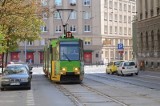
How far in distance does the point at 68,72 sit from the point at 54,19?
7771 centimetres

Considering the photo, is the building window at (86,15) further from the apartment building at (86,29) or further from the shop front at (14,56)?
the shop front at (14,56)

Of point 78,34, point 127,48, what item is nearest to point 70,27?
point 78,34

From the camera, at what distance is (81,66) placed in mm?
33219

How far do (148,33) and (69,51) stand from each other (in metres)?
32.4

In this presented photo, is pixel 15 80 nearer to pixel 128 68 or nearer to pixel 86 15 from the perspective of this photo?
pixel 128 68

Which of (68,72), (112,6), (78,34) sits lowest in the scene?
(68,72)

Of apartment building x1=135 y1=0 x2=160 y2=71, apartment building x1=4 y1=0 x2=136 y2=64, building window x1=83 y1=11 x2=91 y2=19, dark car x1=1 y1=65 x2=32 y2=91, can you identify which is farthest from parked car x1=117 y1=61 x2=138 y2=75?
building window x1=83 y1=11 x2=91 y2=19

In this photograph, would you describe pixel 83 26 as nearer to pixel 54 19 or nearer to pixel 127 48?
pixel 54 19

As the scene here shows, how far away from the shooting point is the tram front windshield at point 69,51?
3272cm

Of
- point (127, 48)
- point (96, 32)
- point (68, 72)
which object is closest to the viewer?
point (68, 72)

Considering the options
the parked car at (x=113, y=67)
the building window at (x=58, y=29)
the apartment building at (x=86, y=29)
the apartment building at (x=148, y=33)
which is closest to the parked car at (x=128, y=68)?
the parked car at (x=113, y=67)

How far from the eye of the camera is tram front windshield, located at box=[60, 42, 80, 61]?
3272 cm

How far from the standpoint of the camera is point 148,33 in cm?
6362

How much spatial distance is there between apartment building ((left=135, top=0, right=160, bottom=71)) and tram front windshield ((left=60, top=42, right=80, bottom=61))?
91.6ft
